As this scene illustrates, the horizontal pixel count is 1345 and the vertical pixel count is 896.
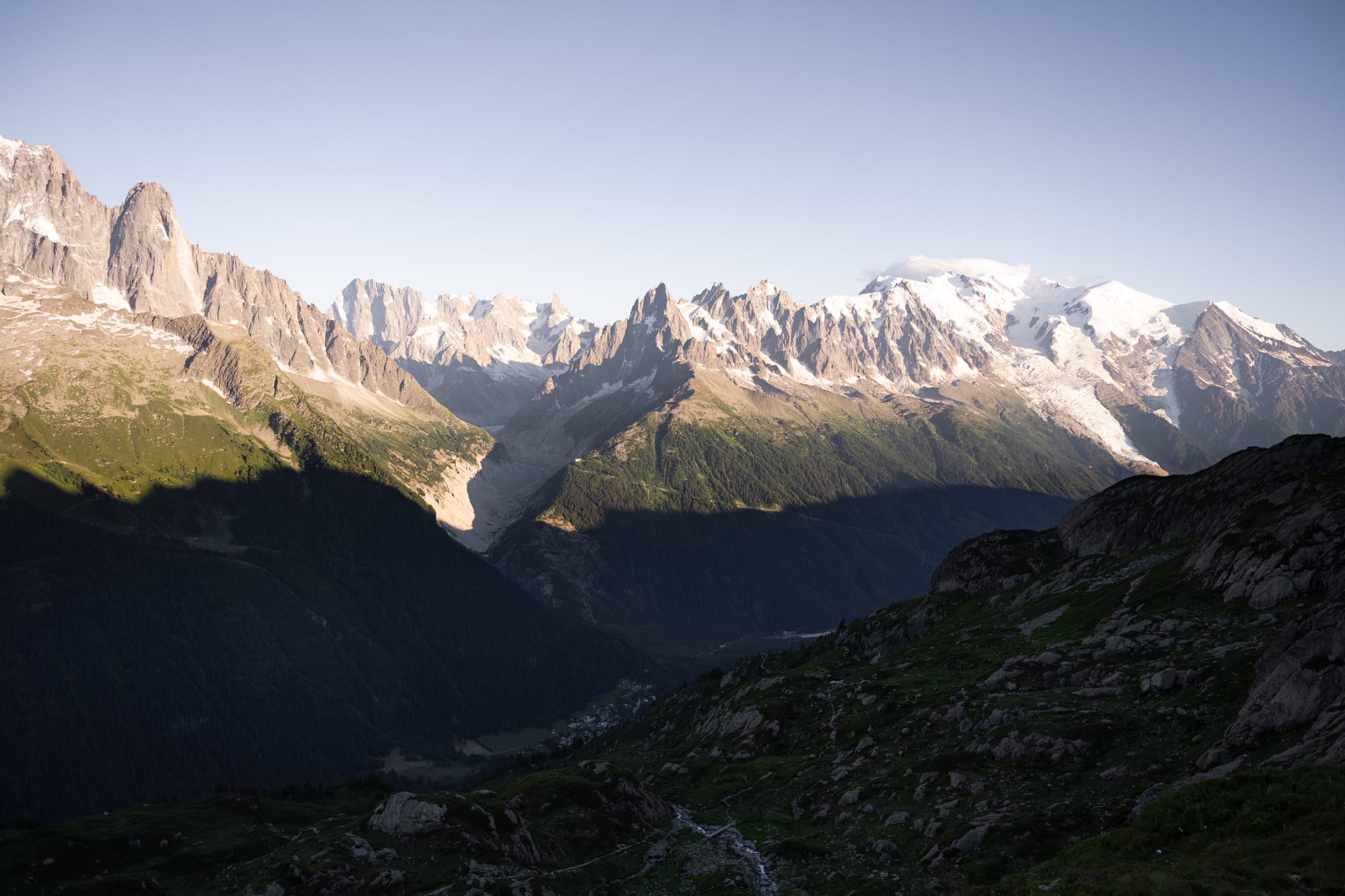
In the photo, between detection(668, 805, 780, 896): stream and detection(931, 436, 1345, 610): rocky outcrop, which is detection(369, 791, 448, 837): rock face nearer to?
detection(668, 805, 780, 896): stream

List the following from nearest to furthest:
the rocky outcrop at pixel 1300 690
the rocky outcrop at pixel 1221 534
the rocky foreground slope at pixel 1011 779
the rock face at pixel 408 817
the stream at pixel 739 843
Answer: the rocky foreground slope at pixel 1011 779
the rocky outcrop at pixel 1300 690
the stream at pixel 739 843
the rock face at pixel 408 817
the rocky outcrop at pixel 1221 534

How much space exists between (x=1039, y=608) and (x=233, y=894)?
112650 mm

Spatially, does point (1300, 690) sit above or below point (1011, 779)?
above

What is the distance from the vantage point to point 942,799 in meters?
70.3

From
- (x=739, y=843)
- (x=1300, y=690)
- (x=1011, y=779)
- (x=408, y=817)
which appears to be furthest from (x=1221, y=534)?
(x=408, y=817)

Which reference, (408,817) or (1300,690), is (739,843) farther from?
(1300,690)

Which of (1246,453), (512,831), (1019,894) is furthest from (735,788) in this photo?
(1246,453)

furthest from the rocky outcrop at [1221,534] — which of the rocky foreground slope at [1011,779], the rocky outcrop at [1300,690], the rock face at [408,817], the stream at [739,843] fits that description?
the rock face at [408,817]

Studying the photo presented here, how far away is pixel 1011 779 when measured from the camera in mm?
68312

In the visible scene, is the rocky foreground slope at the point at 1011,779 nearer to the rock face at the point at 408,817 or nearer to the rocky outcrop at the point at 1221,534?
the rock face at the point at 408,817

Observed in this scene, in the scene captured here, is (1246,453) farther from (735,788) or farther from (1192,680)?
(735,788)

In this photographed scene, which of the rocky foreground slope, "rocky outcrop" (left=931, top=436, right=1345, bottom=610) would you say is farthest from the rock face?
"rocky outcrop" (left=931, top=436, right=1345, bottom=610)

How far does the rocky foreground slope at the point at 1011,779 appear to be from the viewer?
1807 inches

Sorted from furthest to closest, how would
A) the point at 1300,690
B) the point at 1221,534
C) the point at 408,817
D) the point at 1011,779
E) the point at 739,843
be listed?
the point at 1221,534 < the point at 739,843 < the point at 408,817 < the point at 1011,779 < the point at 1300,690
